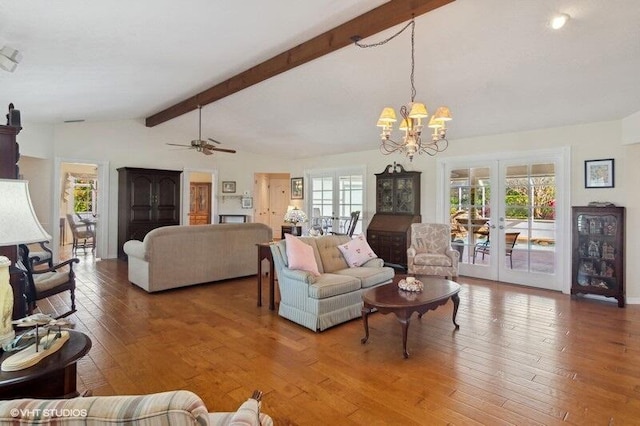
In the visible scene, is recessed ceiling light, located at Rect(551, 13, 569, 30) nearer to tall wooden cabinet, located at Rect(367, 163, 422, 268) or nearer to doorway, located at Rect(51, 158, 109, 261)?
tall wooden cabinet, located at Rect(367, 163, 422, 268)

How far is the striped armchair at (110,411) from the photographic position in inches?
26.7

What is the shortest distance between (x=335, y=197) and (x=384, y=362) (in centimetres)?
556

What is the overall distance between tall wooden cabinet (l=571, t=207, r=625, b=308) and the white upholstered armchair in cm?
152

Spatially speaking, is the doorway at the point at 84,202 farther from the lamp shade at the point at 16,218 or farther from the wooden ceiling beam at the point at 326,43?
the lamp shade at the point at 16,218

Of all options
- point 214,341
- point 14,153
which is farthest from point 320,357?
point 14,153

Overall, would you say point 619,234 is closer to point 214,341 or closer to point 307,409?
point 307,409

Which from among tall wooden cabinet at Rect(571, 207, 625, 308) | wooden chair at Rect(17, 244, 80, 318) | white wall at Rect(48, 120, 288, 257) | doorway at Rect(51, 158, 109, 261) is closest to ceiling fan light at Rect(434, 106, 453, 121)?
tall wooden cabinet at Rect(571, 207, 625, 308)

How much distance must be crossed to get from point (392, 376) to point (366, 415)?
525 millimetres

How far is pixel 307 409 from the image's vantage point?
2.08 metres

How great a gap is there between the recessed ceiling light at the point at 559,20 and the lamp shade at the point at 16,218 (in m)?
3.69

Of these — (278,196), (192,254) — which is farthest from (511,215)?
(278,196)

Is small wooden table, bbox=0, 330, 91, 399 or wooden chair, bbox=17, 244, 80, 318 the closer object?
small wooden table, bbox=0, 330, 91, 399

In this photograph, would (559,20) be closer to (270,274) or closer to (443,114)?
Answer: (443,114)

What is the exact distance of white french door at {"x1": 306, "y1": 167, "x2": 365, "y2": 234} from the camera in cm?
758
